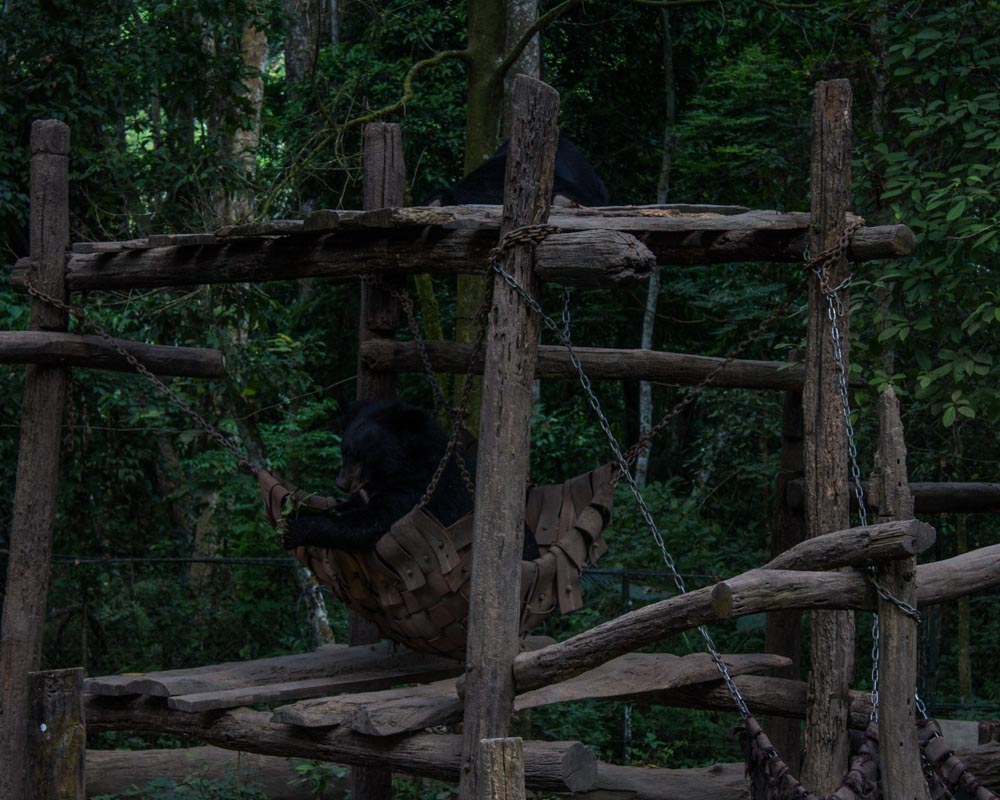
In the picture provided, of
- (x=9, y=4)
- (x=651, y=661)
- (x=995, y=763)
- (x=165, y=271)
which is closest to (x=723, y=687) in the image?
(x=651, y=661)

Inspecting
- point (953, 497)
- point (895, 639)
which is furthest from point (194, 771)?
point (895, 639)

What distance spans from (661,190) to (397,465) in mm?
7269

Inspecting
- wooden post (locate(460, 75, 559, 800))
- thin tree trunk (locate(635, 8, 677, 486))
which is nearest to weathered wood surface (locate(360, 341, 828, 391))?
wooden post (locate(460, 75, 559, 800))

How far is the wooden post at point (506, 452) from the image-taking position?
412 cm

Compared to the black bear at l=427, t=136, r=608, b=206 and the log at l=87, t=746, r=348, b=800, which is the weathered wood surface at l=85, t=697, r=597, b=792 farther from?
Result: the black bear at l=427, t=136, r=608, b=206

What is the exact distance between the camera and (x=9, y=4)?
8555mm

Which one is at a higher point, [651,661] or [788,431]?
[788,431]

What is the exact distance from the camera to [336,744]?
179 inches

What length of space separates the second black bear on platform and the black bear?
5.36ft

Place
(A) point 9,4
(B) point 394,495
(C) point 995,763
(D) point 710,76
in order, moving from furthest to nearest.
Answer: (D) point 710,76, (A) point 9,4, (B) point 394,495, (C) point 995,763

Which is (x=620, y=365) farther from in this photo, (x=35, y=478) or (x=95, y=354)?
(x=35, y=478)

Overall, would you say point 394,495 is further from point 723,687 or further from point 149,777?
point 149,777

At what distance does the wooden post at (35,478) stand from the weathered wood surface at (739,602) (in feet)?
8.34

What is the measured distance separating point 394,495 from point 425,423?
415mm
